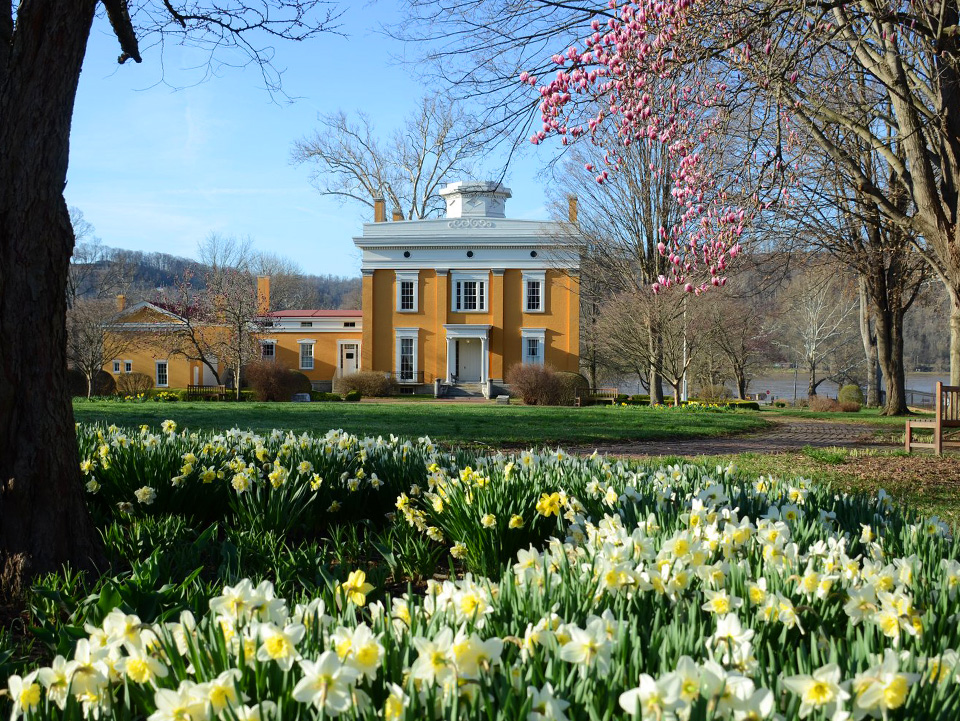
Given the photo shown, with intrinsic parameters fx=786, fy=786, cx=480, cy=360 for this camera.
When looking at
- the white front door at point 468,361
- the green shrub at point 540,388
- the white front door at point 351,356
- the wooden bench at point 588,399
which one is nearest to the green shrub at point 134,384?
the white front door at point 351,356

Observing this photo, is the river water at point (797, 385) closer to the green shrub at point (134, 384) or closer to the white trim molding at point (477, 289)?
the white trim molding at point (477, 289)

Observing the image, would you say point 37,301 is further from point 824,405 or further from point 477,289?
point 477,289

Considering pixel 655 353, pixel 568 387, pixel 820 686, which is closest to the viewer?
pixel 820 686

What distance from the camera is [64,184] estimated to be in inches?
157

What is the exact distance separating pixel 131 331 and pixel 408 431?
29.3 metres

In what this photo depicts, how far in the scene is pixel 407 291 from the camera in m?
39.6

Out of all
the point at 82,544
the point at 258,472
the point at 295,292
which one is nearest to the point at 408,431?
the point at 258,472

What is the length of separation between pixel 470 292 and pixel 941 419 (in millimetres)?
30095

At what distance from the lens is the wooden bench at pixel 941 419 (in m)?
10.4

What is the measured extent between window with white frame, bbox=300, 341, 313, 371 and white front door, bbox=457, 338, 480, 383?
8.40m

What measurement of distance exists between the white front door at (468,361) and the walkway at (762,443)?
22108mm

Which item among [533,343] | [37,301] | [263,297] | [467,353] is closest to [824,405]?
[533,343]

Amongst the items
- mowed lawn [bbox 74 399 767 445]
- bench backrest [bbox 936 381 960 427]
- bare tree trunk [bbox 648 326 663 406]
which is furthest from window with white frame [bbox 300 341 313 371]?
bench backrest [bbox 936 381 960 427]

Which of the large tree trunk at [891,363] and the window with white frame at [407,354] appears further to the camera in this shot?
the window with white frame at [407,354]
